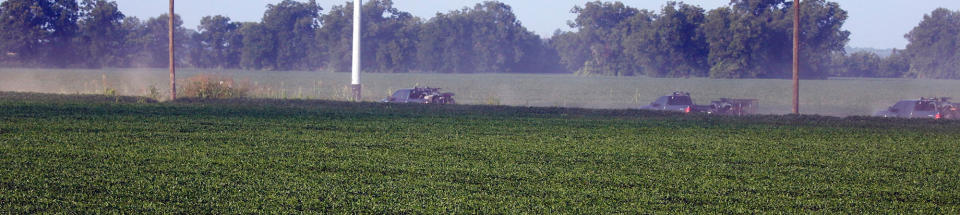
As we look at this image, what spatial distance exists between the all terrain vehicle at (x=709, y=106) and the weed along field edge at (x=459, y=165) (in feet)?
20.0

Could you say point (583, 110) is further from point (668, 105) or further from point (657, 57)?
point (657, 57)

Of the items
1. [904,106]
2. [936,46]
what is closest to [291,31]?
[936,46]

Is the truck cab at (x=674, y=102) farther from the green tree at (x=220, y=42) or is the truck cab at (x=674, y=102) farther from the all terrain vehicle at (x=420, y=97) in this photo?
the green tree at (x=220, y=42)

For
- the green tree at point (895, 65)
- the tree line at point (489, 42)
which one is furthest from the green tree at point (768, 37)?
the green tree at point (895, 65)

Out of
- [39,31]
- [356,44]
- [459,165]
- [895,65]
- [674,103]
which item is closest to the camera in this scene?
[459,165]

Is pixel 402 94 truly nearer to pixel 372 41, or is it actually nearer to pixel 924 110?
pixel 924 110

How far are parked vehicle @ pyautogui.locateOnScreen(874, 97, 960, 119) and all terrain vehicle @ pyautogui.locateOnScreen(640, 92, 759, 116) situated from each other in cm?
388

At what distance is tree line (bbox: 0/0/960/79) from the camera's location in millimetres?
78688

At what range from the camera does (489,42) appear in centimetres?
11425

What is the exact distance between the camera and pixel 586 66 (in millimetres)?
98375

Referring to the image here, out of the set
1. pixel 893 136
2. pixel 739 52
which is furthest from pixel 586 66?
pixel 893 136

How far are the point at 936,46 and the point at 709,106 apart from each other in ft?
245

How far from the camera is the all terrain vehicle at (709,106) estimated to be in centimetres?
2608

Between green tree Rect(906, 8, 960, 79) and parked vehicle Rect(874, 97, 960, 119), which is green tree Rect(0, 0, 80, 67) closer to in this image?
parked vehicle Rect(874, 97, 960, 119)
